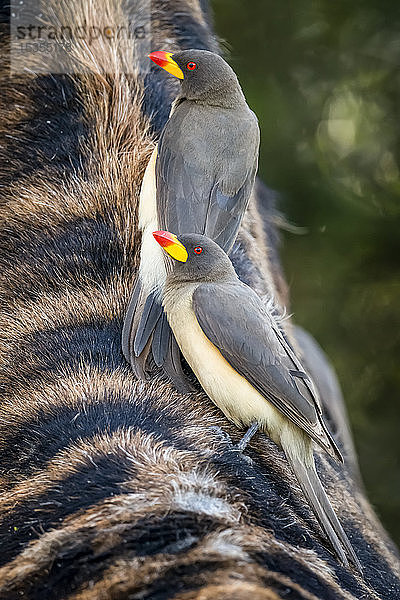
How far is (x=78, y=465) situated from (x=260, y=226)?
978mm

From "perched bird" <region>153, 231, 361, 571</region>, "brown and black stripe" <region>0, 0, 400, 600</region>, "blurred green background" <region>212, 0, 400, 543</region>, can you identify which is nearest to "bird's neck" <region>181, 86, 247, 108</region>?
"brown and black stripe" <region>0, 0, 400, 600</region>

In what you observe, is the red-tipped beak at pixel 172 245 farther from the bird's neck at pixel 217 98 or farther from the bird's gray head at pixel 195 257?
the bird's neck at pixel 217 98

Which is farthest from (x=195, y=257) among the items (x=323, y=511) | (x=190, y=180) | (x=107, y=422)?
(x=323, y=511)

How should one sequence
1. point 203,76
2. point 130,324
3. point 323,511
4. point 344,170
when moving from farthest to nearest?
1. point 344,170
2. point 203,76
3. point 130,324
4. point 323,511

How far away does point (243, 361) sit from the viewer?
3.45 feet

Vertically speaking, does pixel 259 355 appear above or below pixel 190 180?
below

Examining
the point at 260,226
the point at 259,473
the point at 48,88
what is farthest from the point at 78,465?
the point at 260,226

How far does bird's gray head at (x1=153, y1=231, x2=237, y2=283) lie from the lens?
1.11 metres

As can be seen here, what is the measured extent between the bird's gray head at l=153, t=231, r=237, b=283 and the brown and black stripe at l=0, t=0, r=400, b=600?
0.14m

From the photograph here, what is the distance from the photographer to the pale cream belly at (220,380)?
1072 mm

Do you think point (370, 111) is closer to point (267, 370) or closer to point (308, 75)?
point (308, 75)

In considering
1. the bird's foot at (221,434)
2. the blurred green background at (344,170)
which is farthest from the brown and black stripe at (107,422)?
the blurred green background at (344,170)

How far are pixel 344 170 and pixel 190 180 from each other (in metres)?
2.24

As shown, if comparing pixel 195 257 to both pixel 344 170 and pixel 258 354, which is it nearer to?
pixel 258 354
